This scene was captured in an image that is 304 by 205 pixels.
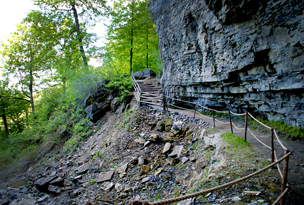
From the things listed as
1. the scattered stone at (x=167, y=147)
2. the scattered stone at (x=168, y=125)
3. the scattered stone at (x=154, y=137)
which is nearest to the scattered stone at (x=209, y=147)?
the scattered stone at (x=167, y=147)

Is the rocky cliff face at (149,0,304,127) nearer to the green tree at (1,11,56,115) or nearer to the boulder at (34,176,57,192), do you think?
the boulder at (34,176,57,192)

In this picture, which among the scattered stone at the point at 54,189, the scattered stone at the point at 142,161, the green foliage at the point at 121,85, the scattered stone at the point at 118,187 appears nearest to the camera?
the scattered stone at the point at 118,187

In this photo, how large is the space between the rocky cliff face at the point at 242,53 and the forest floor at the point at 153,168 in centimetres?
140

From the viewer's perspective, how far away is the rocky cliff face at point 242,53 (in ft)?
15.1

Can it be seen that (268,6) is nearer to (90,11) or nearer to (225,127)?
(225,127)

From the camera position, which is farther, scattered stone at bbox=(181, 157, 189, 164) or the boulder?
the boulder

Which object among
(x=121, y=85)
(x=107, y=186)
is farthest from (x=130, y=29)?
(x=107, y=186)

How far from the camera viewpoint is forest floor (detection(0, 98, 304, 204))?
3253 millimetres

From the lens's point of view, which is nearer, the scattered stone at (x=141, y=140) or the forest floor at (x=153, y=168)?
the forest floor at (x=153, y=168)

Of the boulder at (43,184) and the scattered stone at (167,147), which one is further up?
the scattered stone at (167,147)

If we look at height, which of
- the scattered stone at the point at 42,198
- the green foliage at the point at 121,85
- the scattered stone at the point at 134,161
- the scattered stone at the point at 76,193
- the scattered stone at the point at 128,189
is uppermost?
the green foliage at the point at 121,85

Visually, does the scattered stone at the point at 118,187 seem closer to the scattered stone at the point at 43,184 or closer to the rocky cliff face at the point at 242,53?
the scattered stone at the point at 43,184

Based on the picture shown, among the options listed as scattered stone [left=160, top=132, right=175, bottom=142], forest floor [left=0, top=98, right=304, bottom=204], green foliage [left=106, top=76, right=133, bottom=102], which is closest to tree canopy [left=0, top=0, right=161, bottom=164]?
green foliage [left=106, top=76, right=133, bottom=102]

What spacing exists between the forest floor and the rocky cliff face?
55.0 inches
